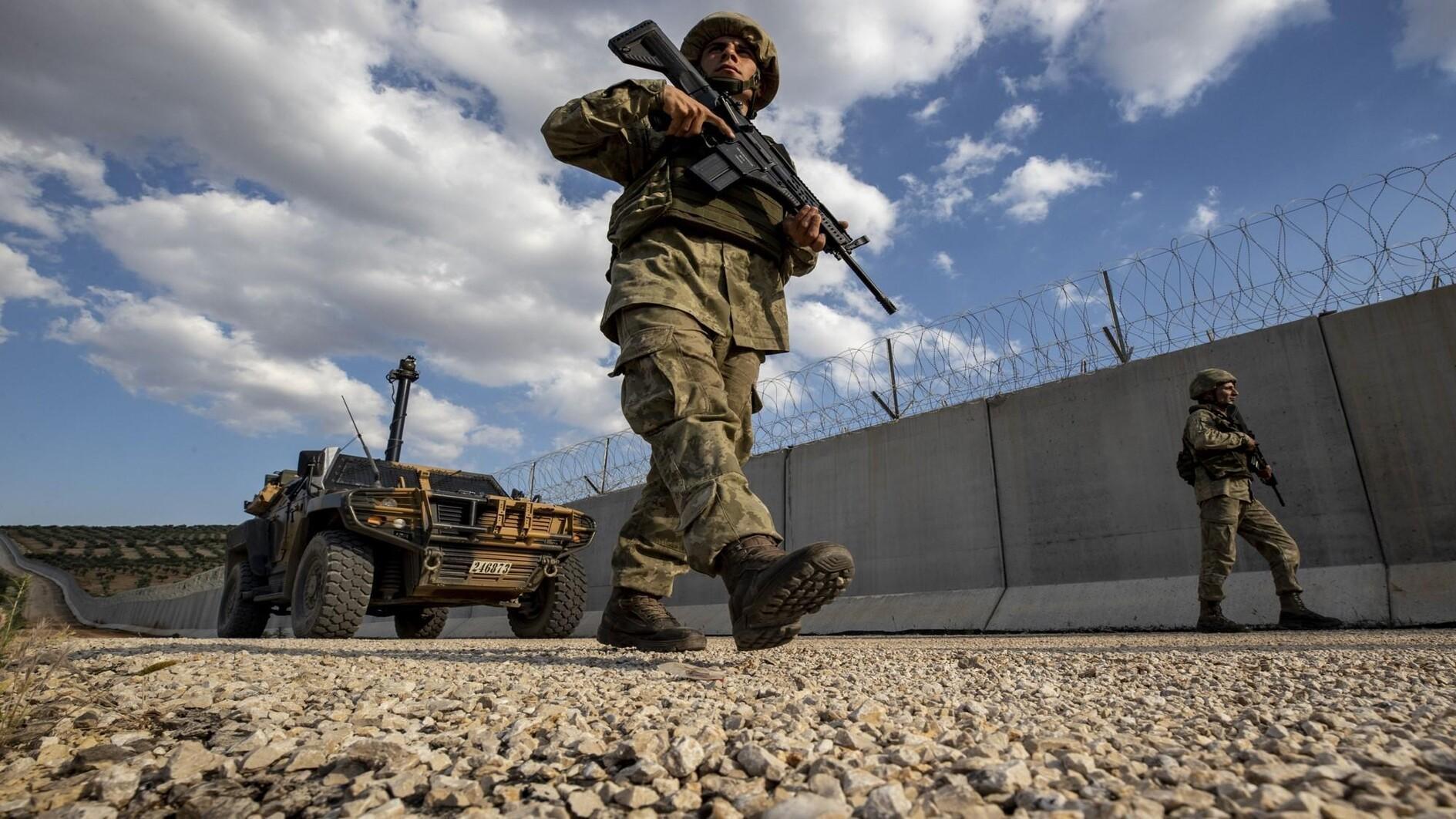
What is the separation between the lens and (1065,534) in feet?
18.9

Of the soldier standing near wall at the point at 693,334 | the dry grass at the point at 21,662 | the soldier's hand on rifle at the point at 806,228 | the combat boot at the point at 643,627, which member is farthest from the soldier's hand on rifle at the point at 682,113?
the dry grass at the point at 21,662

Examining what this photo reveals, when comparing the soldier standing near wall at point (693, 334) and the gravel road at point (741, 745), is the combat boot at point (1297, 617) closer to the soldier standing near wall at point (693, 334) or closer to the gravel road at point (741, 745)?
the gravel road at point (741, 745)

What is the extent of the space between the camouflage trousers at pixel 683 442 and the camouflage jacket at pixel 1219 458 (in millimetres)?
3357

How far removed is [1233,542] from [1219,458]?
1.61 ft

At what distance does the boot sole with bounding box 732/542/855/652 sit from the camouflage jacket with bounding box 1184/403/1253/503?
3.73 m

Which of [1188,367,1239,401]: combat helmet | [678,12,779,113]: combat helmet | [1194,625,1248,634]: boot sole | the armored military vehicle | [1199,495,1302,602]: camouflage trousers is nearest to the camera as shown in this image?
[678,12,779,113]: combat helmet

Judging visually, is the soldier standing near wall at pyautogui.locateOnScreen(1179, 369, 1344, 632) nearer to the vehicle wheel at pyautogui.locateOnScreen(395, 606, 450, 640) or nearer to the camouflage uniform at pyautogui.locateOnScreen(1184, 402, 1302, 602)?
the camouflage uniform at pyautogui.locateOnScreen(1184, 402, 1302, 602)

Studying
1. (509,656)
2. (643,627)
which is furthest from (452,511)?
(643,627)

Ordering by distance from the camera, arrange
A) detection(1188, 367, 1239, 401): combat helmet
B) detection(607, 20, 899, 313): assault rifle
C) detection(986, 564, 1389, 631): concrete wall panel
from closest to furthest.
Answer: detection(607, 20, 899, 313): assault rifle, detection(986, 564, 1389, 631): concrete wall panel, detection(1188, 367, 1239, 401): combat helmet

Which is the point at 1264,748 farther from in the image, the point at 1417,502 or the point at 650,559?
the point at 1417,502

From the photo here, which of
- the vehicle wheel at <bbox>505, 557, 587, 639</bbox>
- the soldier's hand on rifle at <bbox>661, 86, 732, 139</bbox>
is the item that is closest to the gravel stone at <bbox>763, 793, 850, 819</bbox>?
the soldier's hand on rifle at <bbox>661, 86, 732, 139</bbox>

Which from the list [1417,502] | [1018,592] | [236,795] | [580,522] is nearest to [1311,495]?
[1417,502]

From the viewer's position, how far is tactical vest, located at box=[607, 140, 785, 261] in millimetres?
2348

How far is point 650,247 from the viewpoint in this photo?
233 cm
